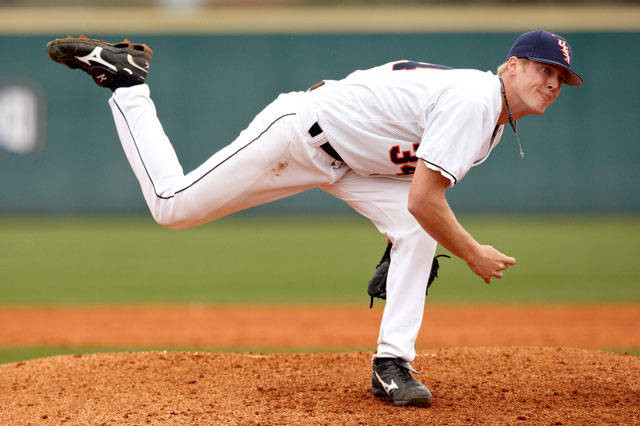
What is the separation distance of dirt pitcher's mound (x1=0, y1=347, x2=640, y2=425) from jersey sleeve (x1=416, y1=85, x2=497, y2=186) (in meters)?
0.96

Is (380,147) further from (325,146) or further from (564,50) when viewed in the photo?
(564,50)

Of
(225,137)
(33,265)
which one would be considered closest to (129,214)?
(225,137)

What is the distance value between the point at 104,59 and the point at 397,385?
6.09ft

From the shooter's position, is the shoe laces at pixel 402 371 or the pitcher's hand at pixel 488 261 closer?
the pitcher's hand at pixel 488 261

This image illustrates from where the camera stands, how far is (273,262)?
10.2 metres

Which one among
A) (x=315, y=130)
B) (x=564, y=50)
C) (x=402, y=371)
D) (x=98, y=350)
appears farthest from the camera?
(x=98, y=350)

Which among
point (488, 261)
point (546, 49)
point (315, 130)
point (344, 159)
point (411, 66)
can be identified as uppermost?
point (546, 49)

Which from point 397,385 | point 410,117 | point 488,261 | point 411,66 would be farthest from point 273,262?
point 488,261

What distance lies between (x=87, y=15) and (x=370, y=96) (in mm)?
13843

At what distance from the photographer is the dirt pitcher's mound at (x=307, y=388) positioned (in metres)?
2.98

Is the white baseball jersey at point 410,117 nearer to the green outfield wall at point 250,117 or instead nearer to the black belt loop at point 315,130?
the black belt loop at point 315,130

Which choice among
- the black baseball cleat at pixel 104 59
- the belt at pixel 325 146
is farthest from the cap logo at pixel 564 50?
the black baseball cleat at pixel 104 59

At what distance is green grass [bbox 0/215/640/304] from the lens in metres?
7.93

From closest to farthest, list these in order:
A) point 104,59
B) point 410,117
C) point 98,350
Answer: point 410,117 < point 104,59 < point 98,350
